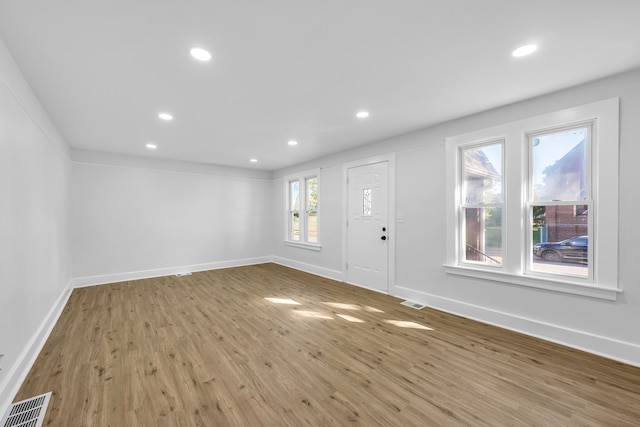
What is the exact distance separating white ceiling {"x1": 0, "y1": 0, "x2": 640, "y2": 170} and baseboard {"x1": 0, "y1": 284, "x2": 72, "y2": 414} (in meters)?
2.39

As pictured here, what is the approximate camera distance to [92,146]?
4781mm

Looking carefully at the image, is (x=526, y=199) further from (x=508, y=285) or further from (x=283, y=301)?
(x=283, y=301)

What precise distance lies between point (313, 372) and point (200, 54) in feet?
8.83

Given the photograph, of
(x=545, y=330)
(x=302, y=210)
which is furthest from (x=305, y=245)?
(x=545, y=330)

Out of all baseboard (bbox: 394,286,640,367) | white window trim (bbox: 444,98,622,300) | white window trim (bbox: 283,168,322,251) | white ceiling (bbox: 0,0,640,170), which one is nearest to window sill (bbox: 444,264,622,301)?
white window trim (bbox: 444,98,622,300)

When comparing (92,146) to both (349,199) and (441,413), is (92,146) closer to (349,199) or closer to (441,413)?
(349,199)

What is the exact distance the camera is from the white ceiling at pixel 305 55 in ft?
5.41

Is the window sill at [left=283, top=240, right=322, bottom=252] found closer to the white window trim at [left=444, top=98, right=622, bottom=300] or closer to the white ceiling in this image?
the white window trim at [left=444, top=98, right=622, bottom=300]

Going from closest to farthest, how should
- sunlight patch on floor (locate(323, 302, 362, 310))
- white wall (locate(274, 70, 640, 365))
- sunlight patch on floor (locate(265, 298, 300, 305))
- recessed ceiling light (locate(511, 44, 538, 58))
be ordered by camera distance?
1. recessed ceiling light (locate(511, 44, 538, 58))
2. white wall (locate(274, 70, 640, 365))
3. sunlight patch on floor (locate(323, 302, 362, 310))
4. sunlight patch on floor (locate(265, 298, 300, 305))

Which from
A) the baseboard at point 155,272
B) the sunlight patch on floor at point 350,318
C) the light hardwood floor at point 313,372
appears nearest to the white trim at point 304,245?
the baseboard at point 155,272

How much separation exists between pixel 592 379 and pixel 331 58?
326 centimetres

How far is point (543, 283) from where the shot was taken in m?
2.83

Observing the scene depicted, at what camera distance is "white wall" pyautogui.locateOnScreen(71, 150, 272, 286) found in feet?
16.5

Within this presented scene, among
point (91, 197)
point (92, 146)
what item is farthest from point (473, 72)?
point (91, 197)
